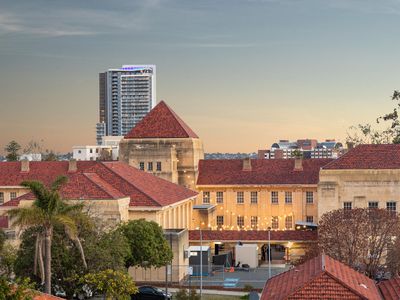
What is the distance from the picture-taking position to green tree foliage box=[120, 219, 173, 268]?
204 ft

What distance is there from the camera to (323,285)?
3525cm

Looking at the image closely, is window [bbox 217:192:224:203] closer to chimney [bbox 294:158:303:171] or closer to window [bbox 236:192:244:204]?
window [bbox 236:192:244:204]

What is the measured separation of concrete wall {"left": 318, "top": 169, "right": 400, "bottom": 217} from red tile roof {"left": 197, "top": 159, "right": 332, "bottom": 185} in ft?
34.6

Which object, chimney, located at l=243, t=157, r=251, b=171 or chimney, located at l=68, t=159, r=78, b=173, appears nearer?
chimney, located at l=68, t=159, r=78, b=173

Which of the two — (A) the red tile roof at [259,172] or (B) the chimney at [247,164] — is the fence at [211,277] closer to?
(A) the red tile roof at [259,172]

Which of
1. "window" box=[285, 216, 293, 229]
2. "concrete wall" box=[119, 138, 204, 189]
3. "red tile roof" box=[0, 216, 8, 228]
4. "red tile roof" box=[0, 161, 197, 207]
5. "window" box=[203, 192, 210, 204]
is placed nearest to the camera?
"red tile roof" box=[0, 161, 197, 207]

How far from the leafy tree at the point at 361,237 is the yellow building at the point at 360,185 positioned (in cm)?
2102

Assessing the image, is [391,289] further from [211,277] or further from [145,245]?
[211,277]

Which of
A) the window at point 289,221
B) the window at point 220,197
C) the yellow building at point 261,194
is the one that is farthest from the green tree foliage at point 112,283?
the window at point 220,197

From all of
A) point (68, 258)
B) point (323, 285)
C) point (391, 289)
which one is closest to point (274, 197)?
point (68, 258)

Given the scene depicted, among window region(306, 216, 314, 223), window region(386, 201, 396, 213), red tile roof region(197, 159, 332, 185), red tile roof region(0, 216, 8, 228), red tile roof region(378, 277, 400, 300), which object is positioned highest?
red tile roof region(197, 159, 332, 185)

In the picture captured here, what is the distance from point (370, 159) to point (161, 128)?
24.6 metres

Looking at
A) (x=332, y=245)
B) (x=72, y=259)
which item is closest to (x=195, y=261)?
(x=332, y=245)

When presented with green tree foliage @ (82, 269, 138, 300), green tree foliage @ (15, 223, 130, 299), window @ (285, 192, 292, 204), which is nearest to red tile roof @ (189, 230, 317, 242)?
window @ (285, 192, 292, 204)
